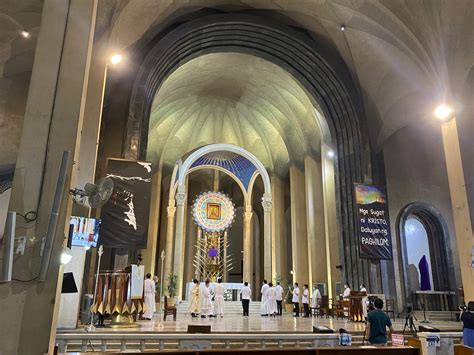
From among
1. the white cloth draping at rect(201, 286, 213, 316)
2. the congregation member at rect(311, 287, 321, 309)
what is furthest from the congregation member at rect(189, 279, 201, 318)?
the congregation member at rect(311, 287, 321, 309)

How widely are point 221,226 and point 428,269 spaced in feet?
29.0

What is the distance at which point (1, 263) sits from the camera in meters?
3.94

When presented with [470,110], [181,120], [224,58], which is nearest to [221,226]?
[181,120]

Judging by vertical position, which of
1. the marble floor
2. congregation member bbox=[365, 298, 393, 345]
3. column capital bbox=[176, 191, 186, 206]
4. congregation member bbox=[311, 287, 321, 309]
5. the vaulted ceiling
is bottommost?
the marble floor

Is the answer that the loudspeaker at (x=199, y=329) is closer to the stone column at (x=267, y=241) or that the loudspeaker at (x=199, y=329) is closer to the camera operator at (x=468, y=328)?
the camera operator at (x=468, y=328)

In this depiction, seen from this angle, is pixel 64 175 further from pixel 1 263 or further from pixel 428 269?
pixel 428 269

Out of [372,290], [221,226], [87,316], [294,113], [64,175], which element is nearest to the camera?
[64,175]

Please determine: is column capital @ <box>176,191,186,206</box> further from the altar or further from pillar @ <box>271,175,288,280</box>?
pillar @ <box>271,175,288,280</box>

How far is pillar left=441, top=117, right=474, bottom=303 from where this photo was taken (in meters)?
8.67

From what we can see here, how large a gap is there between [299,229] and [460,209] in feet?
30.9

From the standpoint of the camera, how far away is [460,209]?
913 cm

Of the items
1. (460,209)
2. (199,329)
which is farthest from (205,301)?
(460,209)

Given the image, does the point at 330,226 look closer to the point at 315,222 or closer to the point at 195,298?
the point at 315,222

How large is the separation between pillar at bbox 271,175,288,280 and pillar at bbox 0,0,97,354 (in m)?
15.2
